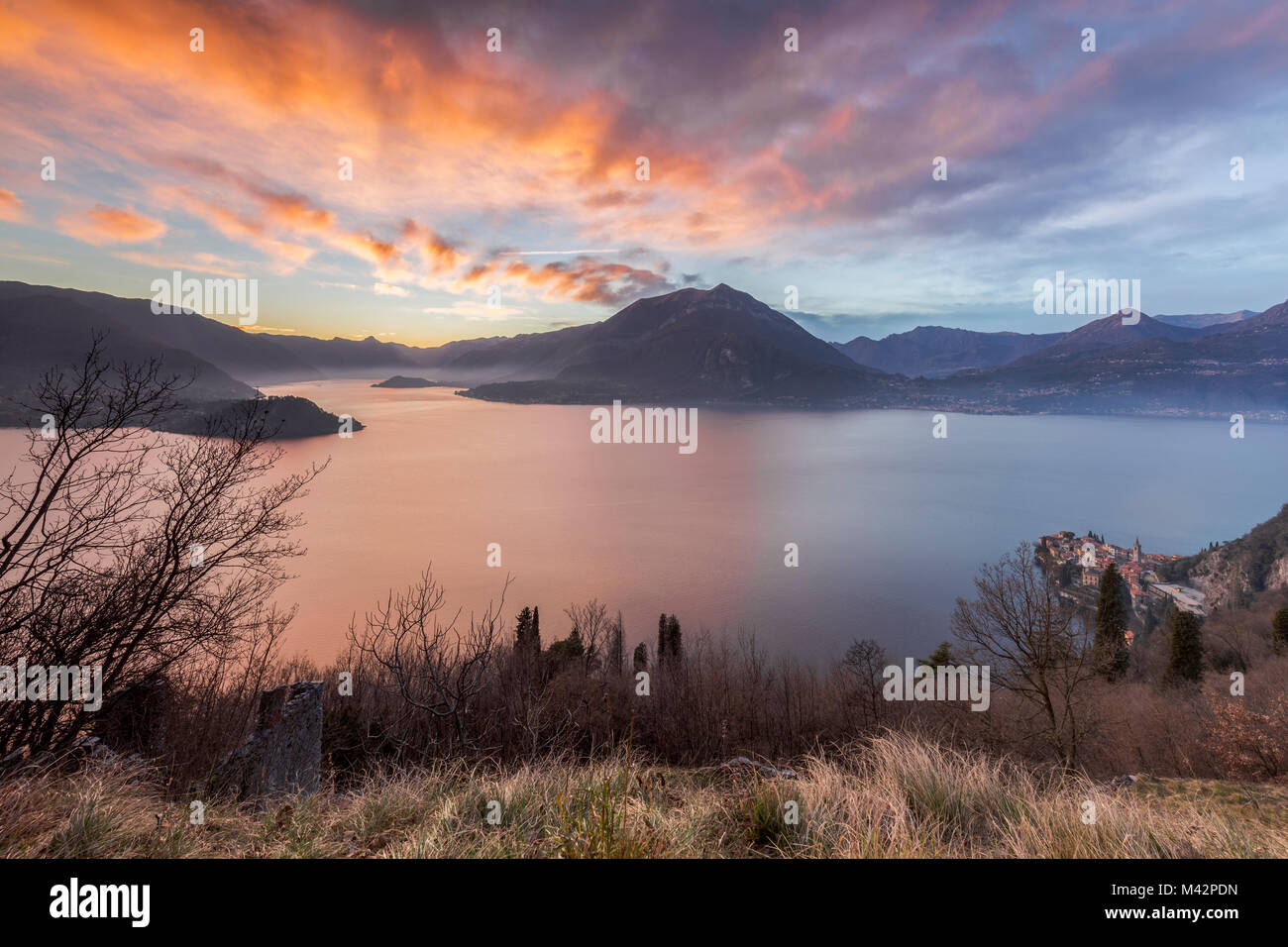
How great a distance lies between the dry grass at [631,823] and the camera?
2758 millimetres

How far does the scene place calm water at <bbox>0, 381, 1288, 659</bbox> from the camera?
171 feet

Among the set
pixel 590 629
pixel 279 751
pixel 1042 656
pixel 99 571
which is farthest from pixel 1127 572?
pixel 99 571

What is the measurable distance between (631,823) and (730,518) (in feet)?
271

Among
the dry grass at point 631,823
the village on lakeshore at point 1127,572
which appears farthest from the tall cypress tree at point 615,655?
the village on lakeshore at point 1127,572

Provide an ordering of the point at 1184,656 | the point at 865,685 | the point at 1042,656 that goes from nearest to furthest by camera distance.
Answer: the point at 1042,656
the point at 1184,656
the point at 865,685

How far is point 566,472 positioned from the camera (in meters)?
116

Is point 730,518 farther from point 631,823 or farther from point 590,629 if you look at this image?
point 631,823

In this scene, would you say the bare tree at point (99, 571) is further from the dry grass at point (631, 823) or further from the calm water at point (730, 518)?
the calm water at point (730, 518)

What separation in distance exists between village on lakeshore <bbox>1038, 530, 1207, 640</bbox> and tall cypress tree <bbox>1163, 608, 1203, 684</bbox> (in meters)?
22.1

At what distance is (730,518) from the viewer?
8388 cm

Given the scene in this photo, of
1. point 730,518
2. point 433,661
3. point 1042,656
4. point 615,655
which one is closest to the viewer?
point 1042,656
